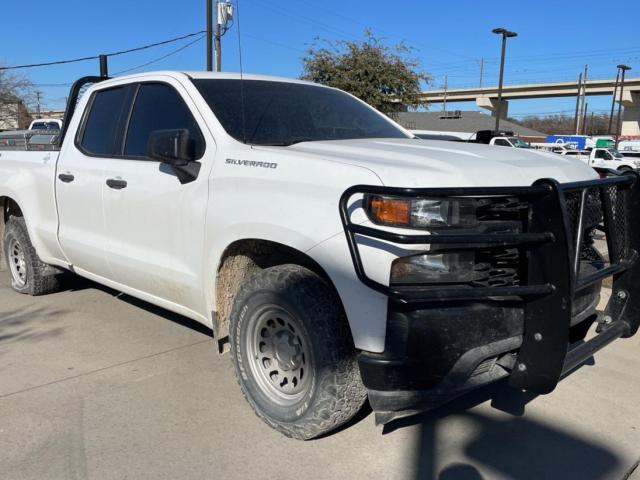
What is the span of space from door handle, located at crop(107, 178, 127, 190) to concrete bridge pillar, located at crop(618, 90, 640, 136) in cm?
7840

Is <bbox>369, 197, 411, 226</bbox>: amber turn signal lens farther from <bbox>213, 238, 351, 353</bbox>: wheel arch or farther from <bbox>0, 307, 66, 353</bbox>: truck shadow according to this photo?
<bbox>0, 307, 66, 353</bbox>: truck shadow

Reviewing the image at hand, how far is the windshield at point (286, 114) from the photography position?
11.5 ft

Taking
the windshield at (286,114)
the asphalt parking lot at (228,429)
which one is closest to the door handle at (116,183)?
the windshield at (286,114)

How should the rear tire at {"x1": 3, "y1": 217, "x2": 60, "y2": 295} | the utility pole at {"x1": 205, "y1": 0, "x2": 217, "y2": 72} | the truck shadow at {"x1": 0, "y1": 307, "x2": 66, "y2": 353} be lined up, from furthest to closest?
the utility pole at {"x1": 205, "y1": 0, "x2": 217, "y2": 72}, the rear tire at {"x1": 3, "y1": 217, "x2": 60, "y2": 295}, the truck shadow at {"x1": 0, "y1": 307, "x2": 66, "y2": 353}

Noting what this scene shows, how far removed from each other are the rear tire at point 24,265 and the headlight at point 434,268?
13.7 feet

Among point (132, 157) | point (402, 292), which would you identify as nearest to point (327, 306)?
point (402, 292)

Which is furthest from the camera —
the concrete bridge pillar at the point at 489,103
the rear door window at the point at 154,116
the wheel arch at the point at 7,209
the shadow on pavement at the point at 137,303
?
the concrete bridge pillar at the point at 489,103

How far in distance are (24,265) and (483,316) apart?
15.6 feet

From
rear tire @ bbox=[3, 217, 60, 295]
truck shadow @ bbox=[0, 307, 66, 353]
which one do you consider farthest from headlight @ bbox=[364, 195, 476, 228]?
rear tire @ bbox=[3, 217, 60, 295]

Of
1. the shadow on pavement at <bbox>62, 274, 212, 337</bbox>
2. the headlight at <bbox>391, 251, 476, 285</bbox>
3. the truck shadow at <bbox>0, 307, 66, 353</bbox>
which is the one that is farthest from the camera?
the shadow on pavement at <bbox>62, 274, 212, 337</bbox>

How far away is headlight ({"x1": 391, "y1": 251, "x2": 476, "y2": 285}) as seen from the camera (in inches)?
96.5

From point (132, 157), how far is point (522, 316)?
8.83 ft

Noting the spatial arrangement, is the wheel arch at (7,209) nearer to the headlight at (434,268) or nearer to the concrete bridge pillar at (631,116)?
the headlight at (434,268)

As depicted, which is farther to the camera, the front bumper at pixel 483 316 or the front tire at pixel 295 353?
the front tire at pixel 295 353
